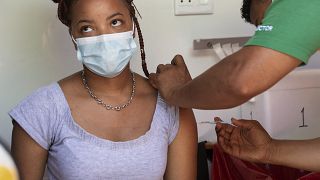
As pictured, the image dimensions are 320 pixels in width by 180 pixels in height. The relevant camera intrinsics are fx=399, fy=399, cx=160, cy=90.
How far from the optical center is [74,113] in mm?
1291

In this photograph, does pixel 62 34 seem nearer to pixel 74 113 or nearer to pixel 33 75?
pixel 33 75

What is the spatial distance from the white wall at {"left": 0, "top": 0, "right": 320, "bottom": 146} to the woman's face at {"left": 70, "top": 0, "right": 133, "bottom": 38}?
465 mm

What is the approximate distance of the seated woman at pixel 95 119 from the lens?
4.06 feet

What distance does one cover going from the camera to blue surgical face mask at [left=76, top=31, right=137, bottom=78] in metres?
1.25

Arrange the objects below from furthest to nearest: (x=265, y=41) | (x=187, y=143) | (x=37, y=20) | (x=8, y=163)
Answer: (x=37, y=20) → (x=187, y=143) → (x=265, y=41) → (x=8, y=163)

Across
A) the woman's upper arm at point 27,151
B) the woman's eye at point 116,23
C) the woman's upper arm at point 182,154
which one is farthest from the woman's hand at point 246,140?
the woman's upper arm at point 27,151

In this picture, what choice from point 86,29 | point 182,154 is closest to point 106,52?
point 86,29

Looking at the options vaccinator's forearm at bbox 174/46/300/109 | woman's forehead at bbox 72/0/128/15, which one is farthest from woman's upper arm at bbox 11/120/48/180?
vaccinator's forearm at bbox 174/46/300/109

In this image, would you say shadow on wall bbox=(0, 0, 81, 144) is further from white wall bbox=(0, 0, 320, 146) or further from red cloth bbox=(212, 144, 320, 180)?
red cloth bbox=(212, 144, 320, 180)

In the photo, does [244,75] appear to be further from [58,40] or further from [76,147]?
[58,40]

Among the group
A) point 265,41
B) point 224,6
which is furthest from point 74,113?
point 224,6

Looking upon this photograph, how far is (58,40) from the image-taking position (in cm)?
173

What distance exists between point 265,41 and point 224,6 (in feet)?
3.40

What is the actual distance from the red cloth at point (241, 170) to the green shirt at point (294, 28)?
0.83m
